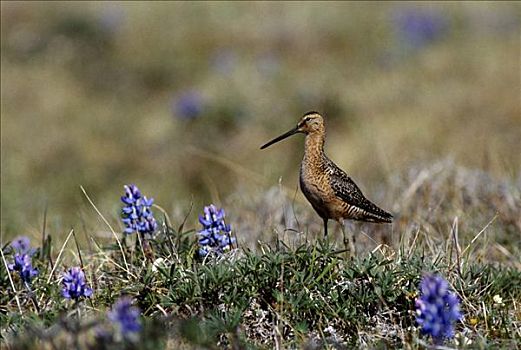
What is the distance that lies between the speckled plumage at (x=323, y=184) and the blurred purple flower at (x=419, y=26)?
357 inches

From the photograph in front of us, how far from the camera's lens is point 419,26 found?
14.7 m

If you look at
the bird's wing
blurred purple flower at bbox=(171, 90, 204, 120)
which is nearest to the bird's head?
the bird's wing

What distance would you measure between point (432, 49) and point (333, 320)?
10014mm

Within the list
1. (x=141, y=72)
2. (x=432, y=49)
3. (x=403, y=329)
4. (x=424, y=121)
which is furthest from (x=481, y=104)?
(x=403, y=329)

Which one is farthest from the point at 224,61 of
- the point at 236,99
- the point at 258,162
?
the point at 258,162

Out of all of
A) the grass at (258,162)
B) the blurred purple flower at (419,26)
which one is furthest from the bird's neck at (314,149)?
the blurred purple flower at (419,26)

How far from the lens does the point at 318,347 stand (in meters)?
3.43

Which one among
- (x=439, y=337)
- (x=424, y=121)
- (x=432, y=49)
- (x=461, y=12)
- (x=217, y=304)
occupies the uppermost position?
(x=461, y=12)

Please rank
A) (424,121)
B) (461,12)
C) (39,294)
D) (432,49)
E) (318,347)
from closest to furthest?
1. (318,347)
2. (39,294)
3. (424,121)
4. (432,49)
5. (461,12)

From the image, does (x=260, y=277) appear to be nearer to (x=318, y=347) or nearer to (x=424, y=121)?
(x=318, y=347)

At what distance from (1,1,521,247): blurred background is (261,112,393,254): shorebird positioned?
133 cm

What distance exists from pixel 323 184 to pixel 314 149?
0.21 meters

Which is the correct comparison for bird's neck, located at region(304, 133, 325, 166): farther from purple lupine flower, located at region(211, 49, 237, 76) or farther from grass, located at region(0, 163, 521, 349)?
purple lupine flower, located at region(211, 49, 237, 76)

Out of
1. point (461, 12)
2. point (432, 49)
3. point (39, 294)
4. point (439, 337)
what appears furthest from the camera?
point (461, 12)
